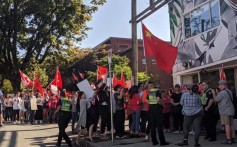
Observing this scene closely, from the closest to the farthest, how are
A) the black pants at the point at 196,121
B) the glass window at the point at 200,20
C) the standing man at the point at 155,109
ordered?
the black pants at the point at 196,121 < the standing man at the point at 155,109 < the glass window at the point at 200,20

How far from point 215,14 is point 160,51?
124 inches

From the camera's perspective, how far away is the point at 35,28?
33812 millimetres

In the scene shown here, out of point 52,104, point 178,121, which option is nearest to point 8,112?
point 52,104

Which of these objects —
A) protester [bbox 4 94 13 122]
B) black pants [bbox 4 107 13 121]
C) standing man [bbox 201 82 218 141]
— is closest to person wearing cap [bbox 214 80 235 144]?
standing man [bbox 201 82 218 141]

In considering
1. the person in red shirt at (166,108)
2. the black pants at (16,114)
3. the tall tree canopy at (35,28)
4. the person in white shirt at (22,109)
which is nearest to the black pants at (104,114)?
the person in red shirt at (166,108)

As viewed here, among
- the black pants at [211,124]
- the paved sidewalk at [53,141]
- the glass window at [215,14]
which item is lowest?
the paved sidewalk at [53,141]

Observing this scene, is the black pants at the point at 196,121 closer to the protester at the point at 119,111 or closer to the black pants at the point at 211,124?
the black pants at the point at 211,124

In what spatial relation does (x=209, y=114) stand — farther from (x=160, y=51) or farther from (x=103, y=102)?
(x=103, y=102)

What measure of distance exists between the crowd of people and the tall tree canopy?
18470 mm

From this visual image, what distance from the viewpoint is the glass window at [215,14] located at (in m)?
13.7

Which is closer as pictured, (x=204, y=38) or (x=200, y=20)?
(x=204, y=38)

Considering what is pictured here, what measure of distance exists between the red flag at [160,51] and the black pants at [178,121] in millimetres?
2372

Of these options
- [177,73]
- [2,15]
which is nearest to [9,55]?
[2,15]

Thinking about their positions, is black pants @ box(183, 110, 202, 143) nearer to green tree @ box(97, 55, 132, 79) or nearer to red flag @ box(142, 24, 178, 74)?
red flag @ box(142, 24, 178, 74)
